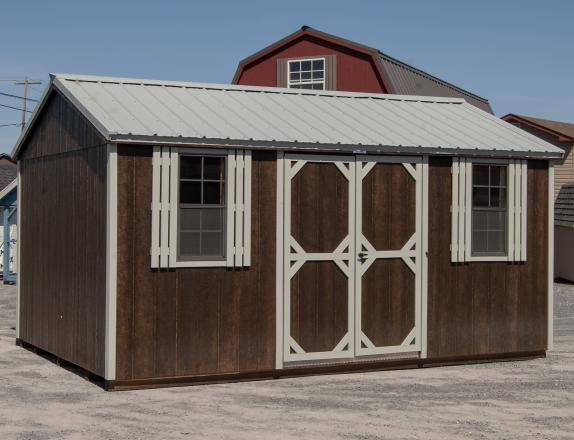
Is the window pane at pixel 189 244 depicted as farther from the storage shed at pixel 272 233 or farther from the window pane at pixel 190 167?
the window pane at pixel 190 167

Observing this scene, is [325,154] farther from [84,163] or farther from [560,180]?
[560,180]

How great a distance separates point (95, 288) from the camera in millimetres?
12047

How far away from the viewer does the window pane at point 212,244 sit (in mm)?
12055

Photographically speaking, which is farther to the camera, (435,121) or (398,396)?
(435,121)

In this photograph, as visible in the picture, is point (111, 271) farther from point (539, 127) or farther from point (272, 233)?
point (539, 127)

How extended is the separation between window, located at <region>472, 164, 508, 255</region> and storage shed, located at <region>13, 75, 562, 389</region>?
3 centimetres

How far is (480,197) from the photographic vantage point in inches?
547

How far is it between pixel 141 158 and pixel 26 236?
454cm

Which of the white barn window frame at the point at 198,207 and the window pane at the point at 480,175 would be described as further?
the window pane at the point at 480,175

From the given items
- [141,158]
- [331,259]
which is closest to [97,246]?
[141,158]

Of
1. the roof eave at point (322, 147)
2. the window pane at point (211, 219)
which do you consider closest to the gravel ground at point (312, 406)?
the window pane at point (211, 219)

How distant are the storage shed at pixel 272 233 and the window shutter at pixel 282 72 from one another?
49.5 ft

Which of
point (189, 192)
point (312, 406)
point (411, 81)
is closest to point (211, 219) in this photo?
point (189, 192)

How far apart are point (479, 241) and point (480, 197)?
60 cm
